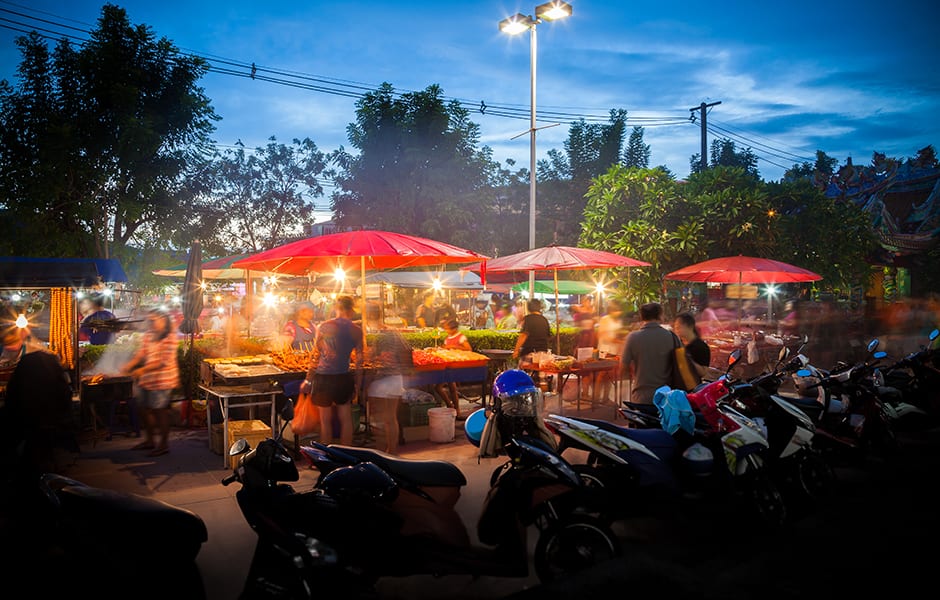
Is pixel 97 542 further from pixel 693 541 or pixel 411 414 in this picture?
pixel 411 414

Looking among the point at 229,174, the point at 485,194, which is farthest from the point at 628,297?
the point at 229,174

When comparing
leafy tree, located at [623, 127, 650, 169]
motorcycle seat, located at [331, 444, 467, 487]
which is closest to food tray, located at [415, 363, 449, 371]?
motorcycle seat, located at [331, 444, 467, 487]

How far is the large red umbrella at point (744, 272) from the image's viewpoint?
12273mm

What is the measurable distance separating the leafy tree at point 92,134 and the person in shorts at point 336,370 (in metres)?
12.4

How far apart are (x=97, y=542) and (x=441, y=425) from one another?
528cm

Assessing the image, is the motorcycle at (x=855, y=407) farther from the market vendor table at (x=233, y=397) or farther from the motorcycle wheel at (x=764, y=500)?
the market vendor table at (x=233, y=397)

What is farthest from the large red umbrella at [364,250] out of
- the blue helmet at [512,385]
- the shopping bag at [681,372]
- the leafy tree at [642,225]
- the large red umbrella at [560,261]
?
the leafy tree at [642,225]

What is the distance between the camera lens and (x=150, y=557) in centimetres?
320

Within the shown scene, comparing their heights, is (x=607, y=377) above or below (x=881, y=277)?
below

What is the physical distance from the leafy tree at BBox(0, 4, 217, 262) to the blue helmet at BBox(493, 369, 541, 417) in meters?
15.6

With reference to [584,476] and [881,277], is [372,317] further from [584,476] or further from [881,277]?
[881,277]

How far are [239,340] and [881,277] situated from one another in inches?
1219

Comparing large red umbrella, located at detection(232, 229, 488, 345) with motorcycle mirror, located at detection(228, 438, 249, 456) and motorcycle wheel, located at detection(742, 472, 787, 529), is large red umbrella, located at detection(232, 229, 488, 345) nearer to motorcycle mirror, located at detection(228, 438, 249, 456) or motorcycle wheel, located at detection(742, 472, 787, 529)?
motorcycle mirror, located at detection(228, 438, 249, 456)

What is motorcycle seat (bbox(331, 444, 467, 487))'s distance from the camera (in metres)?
3.86
